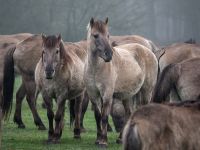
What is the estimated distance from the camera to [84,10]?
184 ft

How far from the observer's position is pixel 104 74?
43.3 feet

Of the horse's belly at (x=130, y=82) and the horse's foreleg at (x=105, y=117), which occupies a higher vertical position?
the horse's belly at (x=130, y=82)

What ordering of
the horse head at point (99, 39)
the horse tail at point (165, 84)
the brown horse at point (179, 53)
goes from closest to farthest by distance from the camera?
the horse tail at point (165, 84) < the horse head at point (99, 39) < the brown horse at point (179, 53)

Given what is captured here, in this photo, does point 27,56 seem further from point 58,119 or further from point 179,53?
point 179,53

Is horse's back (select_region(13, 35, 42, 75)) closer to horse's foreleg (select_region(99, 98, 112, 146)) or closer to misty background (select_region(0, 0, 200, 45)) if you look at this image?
horse's foreleg (select_region(99, 98, 112, 146))

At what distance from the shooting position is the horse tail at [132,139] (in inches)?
301

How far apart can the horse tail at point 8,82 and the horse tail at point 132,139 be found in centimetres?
625

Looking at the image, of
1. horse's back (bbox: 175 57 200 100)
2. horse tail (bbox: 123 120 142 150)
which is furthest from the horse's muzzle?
horse tail (bbox: 123 120 142 150)

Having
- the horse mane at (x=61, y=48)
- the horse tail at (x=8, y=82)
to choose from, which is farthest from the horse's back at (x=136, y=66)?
the horse tail at (x=8, y=82)

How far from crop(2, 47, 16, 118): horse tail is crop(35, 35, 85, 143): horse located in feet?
2.71

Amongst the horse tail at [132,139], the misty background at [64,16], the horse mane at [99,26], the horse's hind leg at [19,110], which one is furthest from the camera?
the misty background at [64,16]

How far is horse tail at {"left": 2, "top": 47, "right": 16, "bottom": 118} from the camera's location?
13859 millimetres

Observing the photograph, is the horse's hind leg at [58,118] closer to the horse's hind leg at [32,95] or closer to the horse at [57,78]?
the horse at [57,78]

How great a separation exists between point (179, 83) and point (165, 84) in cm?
29
